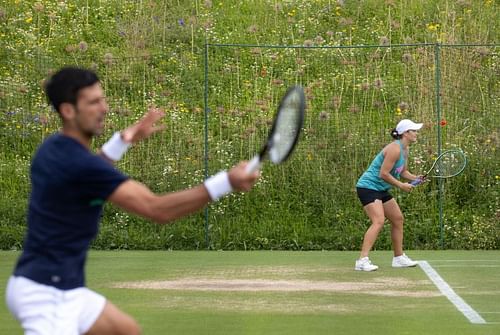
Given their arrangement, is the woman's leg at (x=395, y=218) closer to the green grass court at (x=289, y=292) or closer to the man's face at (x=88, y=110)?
the green grass court at (x=289, y=292)

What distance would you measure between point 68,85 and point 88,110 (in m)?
0.14

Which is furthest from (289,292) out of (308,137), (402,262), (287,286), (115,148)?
(308,137)

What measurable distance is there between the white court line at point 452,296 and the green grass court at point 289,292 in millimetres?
58

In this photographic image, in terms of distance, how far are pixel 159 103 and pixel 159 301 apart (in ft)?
28.9

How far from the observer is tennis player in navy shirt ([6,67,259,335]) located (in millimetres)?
5000

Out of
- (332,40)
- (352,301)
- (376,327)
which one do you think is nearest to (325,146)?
(332,40)

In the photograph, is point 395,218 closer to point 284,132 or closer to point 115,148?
point 115,148

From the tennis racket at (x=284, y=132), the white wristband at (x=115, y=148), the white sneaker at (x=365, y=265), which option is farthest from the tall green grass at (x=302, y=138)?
the tennis racket at (x=284, y=132)

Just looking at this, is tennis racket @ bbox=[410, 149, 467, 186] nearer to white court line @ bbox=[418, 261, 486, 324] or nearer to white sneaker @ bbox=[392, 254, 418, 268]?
white court line @ bbox=[418, 261, 486, 324]

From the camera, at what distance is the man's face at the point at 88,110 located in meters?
5.14

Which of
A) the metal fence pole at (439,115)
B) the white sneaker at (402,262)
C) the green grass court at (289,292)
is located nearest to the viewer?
the green grass court at (289,292)

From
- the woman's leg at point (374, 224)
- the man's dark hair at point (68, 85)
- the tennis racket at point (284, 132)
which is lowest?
the woman's leg at point (374, 224)

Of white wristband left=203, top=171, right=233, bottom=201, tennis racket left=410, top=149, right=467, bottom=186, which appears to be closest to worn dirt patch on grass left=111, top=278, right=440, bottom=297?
tennis racket left=410, top=149, right=467, bottom=186

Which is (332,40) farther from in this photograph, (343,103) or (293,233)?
(293,233)
